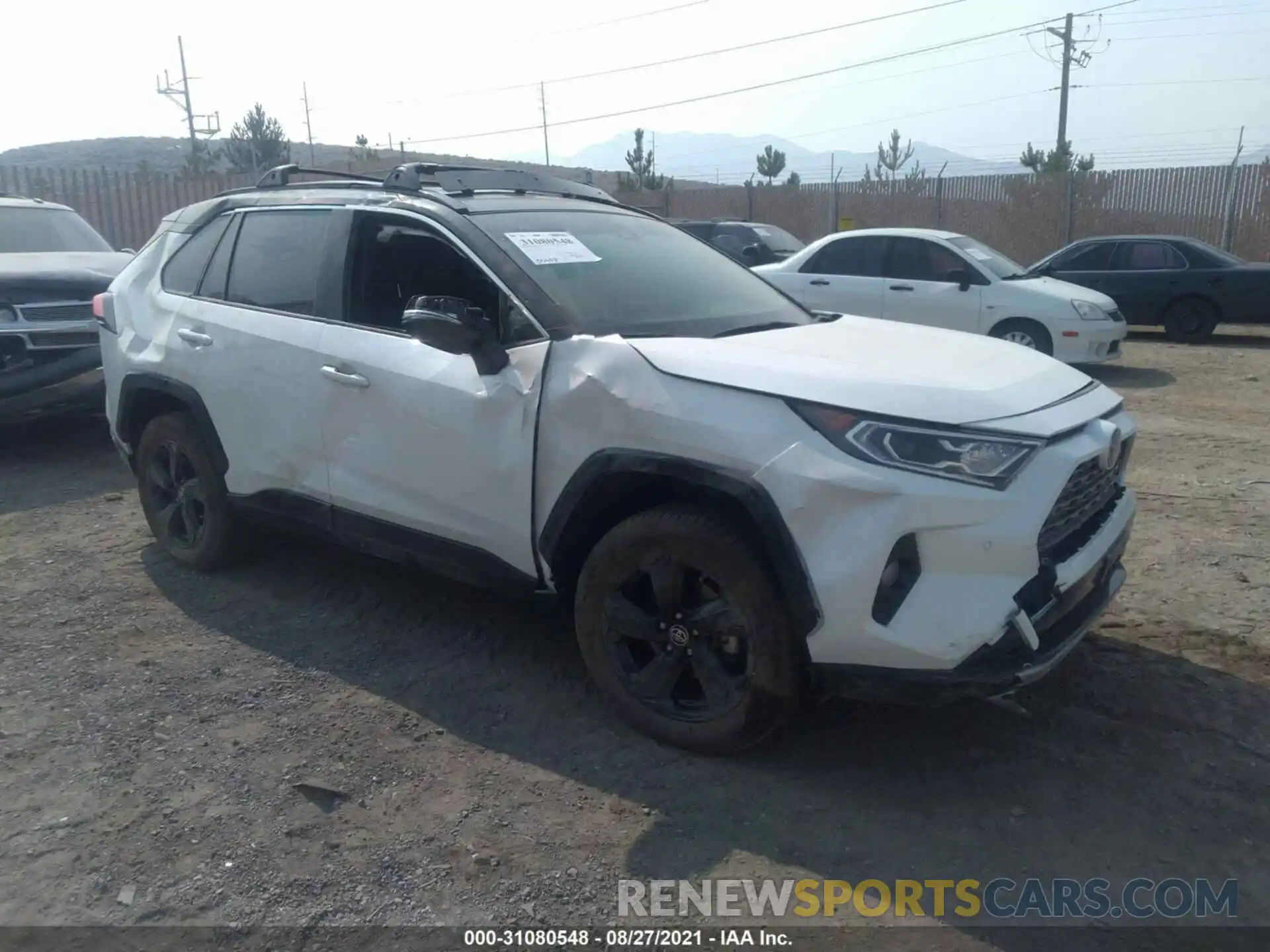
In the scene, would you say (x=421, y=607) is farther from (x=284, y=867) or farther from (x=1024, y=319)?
(x=1024, y=319)

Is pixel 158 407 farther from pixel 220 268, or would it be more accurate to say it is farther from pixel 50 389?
pixel 50 389

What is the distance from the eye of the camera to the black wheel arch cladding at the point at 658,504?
9.83ft

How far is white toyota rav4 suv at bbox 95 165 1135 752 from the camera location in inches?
114

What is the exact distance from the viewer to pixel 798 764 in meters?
3.37

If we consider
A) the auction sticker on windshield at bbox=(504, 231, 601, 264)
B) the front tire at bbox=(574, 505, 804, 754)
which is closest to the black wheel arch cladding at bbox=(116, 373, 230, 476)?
the auction sticker on windshield at bbox=(504, 231, 601, 264)

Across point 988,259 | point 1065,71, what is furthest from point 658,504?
point 1065,71

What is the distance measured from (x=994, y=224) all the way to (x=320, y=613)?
71.6ft

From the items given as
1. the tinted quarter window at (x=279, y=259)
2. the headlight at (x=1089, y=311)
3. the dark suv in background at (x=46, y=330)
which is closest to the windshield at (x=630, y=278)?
the tinted quarter window at (x=279, y=259)

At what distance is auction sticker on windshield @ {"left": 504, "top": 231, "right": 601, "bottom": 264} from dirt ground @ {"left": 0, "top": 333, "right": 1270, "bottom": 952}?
153cm

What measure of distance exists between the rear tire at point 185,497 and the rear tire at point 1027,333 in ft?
27.4

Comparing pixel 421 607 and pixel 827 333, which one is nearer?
pixel 827 333

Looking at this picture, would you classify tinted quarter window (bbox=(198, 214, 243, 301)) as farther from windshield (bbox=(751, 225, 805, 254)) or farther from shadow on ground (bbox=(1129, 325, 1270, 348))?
windshield (bbox=(751, 225, 805, 254))

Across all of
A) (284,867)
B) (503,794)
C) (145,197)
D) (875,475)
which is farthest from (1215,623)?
(145,197)

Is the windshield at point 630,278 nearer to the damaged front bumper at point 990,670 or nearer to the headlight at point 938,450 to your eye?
the headlight at point 938,450
